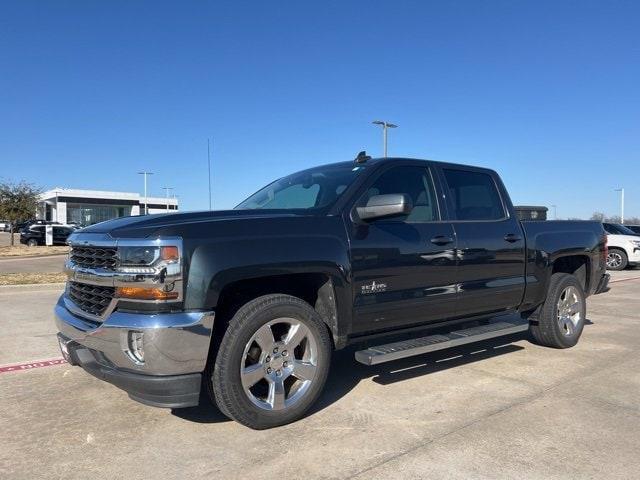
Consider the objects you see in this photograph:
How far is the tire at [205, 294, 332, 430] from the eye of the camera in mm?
3527

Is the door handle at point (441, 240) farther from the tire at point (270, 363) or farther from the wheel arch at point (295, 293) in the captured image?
the tire at point (270, 363)

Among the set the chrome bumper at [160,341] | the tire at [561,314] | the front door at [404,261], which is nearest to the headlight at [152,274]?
the chrome bumper at [160,341]

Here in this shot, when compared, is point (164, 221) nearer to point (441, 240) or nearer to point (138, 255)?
point (138, 255)

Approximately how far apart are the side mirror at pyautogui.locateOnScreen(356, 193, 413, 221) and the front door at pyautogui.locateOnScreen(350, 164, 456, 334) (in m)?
0.12

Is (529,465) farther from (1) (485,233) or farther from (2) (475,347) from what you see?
(2) (475,347)

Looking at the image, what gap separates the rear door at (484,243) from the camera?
4957 mm

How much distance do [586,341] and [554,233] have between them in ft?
5.10

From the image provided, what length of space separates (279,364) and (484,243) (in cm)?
239

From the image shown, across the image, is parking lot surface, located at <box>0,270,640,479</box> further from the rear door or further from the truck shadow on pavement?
the rear door

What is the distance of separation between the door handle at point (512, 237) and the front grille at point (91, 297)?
144 inches

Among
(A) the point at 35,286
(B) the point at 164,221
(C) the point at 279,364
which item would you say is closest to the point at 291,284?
(C) the point at 279,364

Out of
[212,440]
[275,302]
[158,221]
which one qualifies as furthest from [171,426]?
[158,221]

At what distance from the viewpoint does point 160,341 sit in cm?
326

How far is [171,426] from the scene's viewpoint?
3.84 meters
